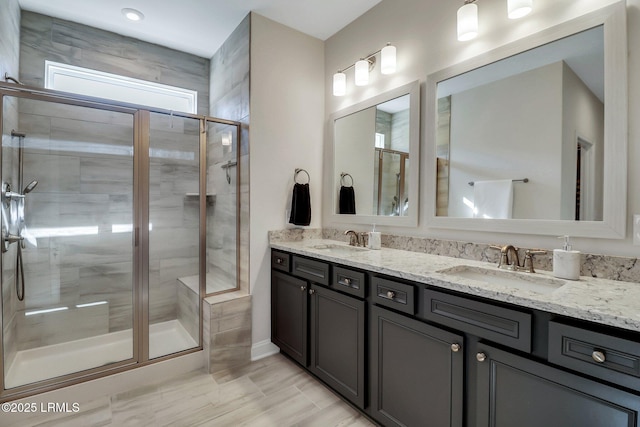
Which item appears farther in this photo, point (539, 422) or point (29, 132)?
point (29, 132)

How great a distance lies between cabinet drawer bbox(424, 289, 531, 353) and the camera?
3.39 ft

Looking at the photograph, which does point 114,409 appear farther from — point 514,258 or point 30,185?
point 514,258

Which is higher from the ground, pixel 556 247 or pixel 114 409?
pixel 556 247

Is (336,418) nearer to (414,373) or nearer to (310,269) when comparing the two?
(414,373)

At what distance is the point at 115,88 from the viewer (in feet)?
9.20

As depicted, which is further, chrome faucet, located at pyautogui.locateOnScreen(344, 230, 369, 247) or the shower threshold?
chrome faucet, located at pyautogui.locateOnScreen(344, 230, 369, 247)

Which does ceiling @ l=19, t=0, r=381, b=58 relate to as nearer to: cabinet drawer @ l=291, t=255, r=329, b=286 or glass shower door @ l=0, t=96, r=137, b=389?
glass shower door @ l=0, t=96, r=137, b=389

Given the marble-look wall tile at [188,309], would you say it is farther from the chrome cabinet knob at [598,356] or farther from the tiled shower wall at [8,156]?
the chrome cabinet knob at [598,356]

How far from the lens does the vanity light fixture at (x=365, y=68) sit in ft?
6.87

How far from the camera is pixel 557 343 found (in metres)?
0.95

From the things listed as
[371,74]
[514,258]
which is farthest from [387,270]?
[371,74]

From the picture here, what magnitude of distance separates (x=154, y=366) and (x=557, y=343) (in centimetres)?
243

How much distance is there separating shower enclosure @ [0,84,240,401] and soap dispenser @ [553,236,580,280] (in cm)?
219

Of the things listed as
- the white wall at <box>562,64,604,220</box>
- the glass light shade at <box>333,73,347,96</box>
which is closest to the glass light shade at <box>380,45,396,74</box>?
the glass light shade at <box>333,73,347,96</box>
